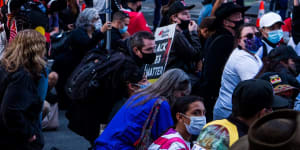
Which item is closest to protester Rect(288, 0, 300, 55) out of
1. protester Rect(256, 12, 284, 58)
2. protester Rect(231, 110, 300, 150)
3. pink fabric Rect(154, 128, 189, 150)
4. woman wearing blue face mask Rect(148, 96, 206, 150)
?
protester Rect(256, 12, 284, 58)

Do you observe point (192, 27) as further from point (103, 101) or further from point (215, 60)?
point (103, 101)

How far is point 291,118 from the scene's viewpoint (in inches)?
91.9

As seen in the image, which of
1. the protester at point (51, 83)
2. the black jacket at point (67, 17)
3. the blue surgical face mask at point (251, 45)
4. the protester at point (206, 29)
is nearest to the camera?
the blue surgical face mask at point (251, 45)

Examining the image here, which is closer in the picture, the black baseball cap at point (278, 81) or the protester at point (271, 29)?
the black baseball cap at point (278, 81)

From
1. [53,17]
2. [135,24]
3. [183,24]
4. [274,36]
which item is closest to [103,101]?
[183,24]

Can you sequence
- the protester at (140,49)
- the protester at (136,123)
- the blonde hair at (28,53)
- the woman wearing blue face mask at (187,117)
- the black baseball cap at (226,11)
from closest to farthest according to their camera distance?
1. the protester at (136,123)
2. the woman wearing blue face mask at (187,117)
3. the blonde hair at (28,53)
4. the protester at (140,49)
5. the black baseball cap at (226,11)

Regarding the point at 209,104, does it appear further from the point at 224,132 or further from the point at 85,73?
the point at 224,132

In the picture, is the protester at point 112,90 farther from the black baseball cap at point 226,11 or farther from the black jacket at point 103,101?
the black baseball cap at point 226,11

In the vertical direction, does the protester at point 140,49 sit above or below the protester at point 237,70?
above

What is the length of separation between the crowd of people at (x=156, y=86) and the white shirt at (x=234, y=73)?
0.4 inches

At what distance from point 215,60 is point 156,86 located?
206cm

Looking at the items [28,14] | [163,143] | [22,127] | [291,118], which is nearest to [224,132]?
[163,143]

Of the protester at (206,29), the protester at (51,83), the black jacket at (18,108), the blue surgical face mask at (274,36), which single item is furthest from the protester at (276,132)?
the protester at (51,83)

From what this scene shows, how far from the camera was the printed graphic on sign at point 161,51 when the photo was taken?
6.57 metres
